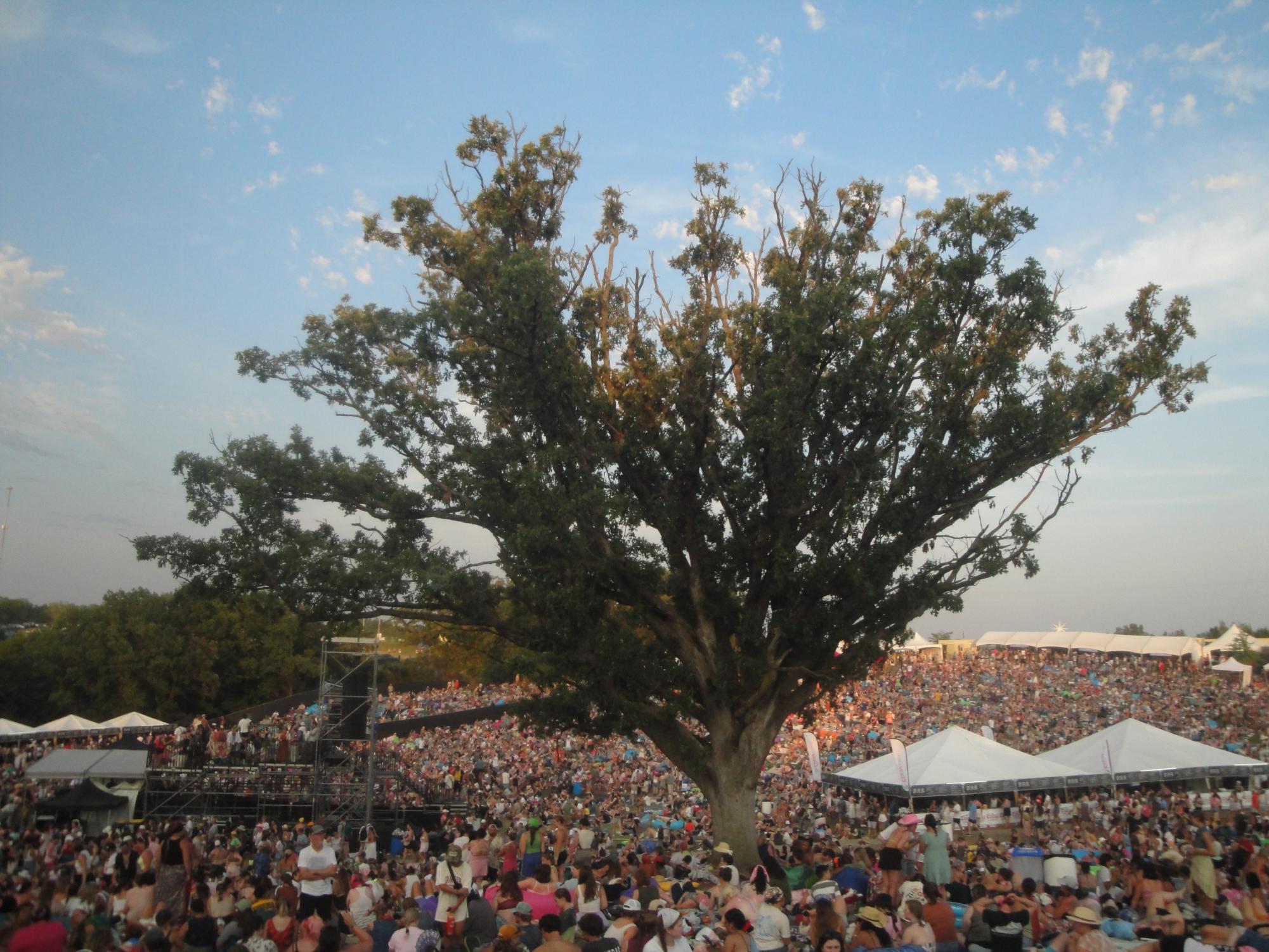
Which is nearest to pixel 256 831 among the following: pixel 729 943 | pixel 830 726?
pixel 729 943

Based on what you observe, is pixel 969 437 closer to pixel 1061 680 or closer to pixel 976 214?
pixel 976 214

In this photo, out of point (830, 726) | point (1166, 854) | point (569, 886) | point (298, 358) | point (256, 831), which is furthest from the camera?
point (830, 726)

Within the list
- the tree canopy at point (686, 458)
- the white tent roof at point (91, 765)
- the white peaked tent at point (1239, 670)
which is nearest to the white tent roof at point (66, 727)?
the white tent roof at point (91, 765)

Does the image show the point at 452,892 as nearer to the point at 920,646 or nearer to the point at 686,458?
the point at 686,458

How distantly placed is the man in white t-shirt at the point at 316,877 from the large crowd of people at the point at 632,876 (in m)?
0.02

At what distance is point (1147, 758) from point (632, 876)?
1531cm

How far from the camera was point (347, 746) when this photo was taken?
28078 mm

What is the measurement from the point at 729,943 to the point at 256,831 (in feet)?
50.5

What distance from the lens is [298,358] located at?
16188 mm

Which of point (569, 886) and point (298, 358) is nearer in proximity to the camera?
point (569, 886)

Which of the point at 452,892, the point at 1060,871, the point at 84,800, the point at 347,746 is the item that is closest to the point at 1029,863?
the point at 1060,871

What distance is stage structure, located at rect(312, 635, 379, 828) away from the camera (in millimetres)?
22031

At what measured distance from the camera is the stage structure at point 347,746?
72.3 feet

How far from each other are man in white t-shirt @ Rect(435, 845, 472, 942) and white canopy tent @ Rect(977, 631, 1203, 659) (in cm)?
6045
